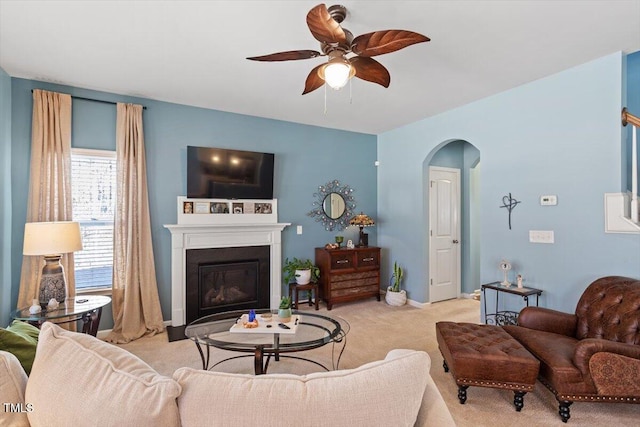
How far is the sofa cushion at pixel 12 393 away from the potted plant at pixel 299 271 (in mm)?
3544

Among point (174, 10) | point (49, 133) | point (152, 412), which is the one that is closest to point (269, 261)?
point (49, 133)

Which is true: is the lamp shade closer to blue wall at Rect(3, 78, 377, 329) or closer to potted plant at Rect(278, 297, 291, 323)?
blue wall at Rect(3, 78, 377, 329)

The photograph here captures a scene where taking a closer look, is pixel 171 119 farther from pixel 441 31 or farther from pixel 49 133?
pixel 441 31

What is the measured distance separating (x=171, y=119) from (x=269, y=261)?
86.2 inches

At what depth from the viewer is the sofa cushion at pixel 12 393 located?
0.88 metres

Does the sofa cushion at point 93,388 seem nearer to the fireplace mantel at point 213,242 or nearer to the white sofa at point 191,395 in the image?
the white sofa at point 191,395

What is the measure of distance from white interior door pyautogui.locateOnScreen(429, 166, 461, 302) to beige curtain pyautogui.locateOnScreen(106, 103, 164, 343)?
12.7 ft

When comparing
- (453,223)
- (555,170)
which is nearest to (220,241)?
(453,223)

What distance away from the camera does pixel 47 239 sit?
2.68m

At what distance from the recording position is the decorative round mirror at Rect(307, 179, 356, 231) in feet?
16.2

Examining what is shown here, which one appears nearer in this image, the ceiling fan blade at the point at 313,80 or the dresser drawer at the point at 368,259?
the ceiling fan blade at the point at 313,80

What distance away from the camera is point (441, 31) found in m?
2.36

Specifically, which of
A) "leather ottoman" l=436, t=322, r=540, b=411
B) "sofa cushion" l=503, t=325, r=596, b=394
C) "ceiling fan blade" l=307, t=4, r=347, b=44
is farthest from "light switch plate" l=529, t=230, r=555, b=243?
"ceiling fan blade" l=307, t=4, r=347, b=44

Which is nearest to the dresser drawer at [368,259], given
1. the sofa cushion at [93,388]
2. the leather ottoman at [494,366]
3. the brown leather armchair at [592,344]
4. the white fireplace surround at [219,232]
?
the white fireplace surround at [219,232]
